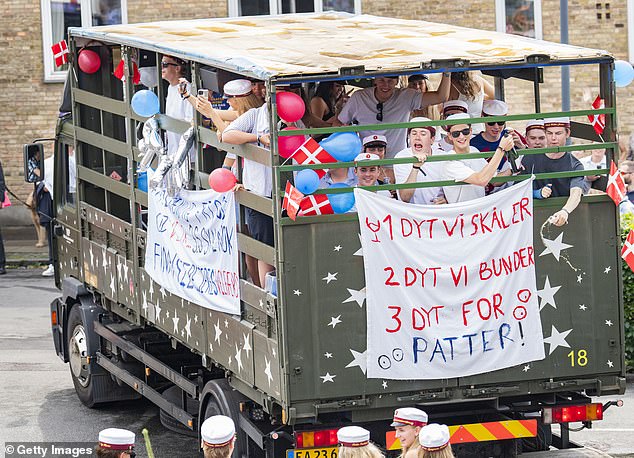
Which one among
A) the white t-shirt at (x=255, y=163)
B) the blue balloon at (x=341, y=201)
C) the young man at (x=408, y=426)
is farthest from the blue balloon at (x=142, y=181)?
the young man at (x=408, y=426)

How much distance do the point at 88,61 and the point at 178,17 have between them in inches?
507

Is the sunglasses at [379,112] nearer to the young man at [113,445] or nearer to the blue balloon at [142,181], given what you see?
the blue balloon at [142,181]

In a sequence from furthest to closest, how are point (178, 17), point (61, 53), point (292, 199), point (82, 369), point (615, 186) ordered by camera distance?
Answer: point (178, 17) → point (82, 369) → point (61, 53) → point (615, 186) → point (292, 199)

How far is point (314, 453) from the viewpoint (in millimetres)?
8758

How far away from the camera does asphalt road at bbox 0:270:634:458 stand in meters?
11.6

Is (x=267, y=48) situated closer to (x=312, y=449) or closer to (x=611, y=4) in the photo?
(x=312, y=449)

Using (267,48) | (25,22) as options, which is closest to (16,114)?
(25,22)

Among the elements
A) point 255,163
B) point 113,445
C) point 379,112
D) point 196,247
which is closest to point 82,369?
point 196,247

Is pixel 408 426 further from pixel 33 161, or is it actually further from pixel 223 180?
pixel 33 161

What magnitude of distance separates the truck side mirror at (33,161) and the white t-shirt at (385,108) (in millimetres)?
4542

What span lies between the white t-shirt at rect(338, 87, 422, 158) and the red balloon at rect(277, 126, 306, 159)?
155cm

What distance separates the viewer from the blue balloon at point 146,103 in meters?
10.7

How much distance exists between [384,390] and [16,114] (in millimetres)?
17917

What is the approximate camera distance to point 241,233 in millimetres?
9250
